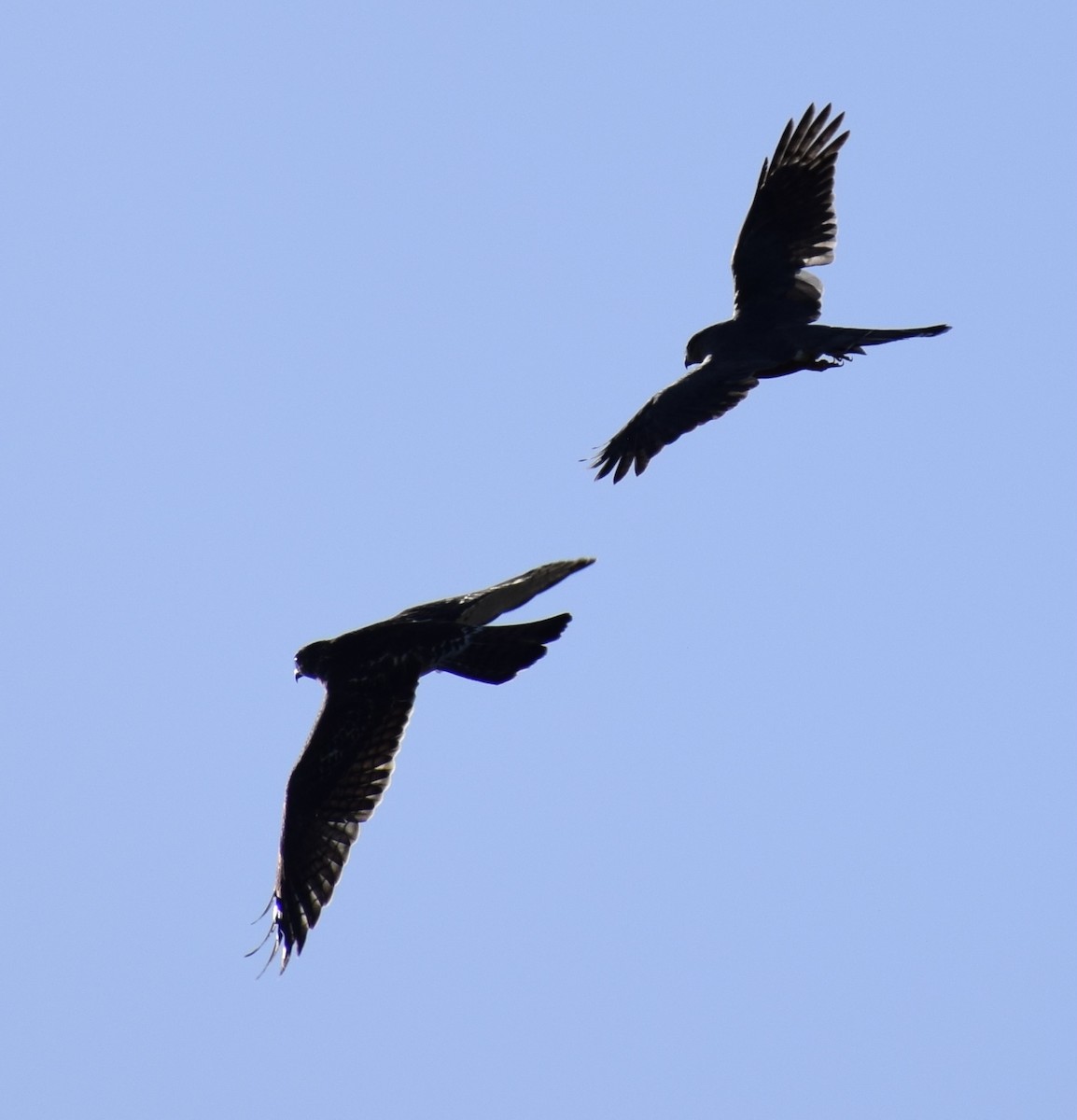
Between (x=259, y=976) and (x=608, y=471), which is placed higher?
(x=608, y=471)

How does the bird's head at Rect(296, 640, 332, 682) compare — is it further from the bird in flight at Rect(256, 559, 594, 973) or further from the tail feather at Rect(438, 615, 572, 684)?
the tail feather at Rect(438, 615, 572, 684)

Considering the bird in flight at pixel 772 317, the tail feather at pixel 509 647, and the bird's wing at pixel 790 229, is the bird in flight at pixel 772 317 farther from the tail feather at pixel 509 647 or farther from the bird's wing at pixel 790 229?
the tail feather at pixel 509 647

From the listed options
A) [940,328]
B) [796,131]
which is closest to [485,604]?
[940,328]

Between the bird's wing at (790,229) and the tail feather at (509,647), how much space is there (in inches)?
125

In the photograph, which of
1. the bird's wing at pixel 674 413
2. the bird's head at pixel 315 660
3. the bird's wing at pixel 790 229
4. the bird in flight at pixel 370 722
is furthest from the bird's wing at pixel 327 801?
the bird's wing at pixel 790 229

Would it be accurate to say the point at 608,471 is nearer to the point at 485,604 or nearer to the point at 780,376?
the point at 780,376

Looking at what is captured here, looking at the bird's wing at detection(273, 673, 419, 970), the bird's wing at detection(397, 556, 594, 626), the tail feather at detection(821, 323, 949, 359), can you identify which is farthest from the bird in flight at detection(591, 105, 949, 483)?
the bird's wing at detection(273, 673, 419, 970)

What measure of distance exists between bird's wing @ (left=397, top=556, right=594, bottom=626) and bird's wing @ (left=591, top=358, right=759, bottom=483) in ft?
6.61

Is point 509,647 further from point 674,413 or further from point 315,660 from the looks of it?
point 674,413

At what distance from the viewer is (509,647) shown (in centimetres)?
1036

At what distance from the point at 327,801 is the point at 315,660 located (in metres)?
0.95

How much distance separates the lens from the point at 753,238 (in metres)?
12.6

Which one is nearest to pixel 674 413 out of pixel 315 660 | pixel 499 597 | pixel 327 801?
pixel 499 597

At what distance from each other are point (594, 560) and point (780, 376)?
256 cm
